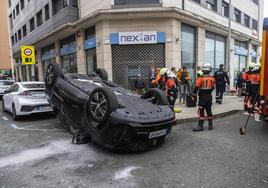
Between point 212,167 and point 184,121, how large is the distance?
128 inches

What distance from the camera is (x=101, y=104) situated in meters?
4.35

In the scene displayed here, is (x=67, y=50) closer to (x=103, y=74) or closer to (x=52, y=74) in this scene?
(x=103, y=74)

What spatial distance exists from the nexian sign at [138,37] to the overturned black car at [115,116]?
728 cm

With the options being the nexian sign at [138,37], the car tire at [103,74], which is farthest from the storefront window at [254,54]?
the car tire at [103,74]

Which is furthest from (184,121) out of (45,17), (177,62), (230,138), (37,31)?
(37,31)

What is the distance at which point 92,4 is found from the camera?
1316cm

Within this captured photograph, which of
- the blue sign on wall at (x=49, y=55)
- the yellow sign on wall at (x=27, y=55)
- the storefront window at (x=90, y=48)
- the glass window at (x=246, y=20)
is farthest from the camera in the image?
the glass window at (x=246, y=20)

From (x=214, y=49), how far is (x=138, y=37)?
721cm

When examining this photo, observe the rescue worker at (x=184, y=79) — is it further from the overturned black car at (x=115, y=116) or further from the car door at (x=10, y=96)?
the car door at (x=10, y=96)

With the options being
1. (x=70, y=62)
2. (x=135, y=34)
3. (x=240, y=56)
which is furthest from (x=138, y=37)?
(x=240, y=56)

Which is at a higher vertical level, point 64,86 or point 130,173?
point 64,86

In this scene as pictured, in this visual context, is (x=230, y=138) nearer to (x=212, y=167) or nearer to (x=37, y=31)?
(x=212, y=167)

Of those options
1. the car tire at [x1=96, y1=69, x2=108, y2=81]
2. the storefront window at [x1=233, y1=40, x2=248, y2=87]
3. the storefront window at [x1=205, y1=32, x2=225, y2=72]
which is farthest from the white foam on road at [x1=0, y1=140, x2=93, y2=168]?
the storefront window at [x1=233, y1=40, x2=248, y2=87]

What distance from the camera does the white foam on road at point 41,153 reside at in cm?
403
